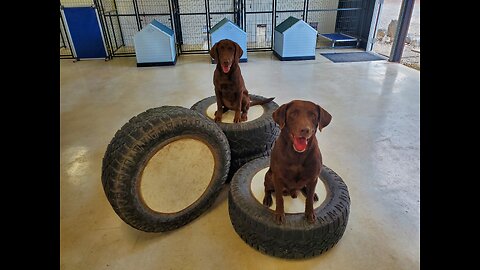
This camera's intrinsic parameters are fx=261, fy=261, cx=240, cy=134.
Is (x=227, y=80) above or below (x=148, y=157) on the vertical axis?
above

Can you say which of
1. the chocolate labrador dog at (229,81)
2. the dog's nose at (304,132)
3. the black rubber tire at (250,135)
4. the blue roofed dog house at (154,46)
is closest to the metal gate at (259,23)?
the blue roofed dog house at (154,46)

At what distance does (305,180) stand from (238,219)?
1.64 feet

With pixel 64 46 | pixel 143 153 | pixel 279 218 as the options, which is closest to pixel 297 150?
pixel 279 218

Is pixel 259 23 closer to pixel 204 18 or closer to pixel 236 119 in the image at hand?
pixel 204 18

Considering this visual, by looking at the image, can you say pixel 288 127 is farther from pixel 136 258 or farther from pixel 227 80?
pixel 136 258

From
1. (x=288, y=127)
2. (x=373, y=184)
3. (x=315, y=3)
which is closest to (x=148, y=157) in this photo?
(x=288, y=127)

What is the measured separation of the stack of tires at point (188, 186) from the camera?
1.39 metres

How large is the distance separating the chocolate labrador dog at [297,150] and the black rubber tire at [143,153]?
0.52 metres

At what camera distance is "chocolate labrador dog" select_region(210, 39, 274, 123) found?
1.85 meters

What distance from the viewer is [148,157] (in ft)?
4.75

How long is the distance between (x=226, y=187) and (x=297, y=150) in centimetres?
108

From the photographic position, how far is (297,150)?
1.17m

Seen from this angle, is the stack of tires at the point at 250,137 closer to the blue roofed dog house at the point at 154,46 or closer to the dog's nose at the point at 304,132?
the dog's nose at the point at 304,132

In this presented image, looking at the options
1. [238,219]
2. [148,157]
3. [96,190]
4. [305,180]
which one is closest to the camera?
[305,180]
